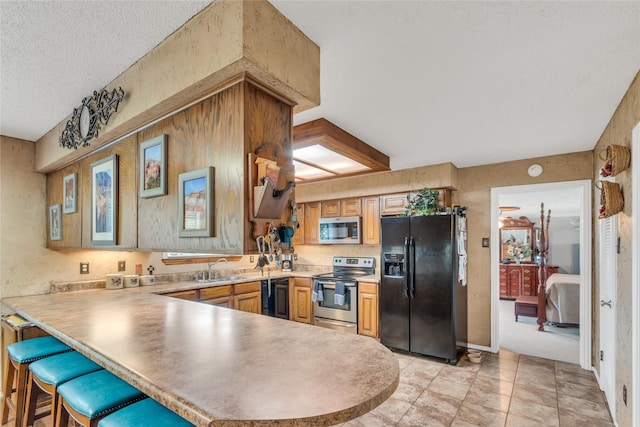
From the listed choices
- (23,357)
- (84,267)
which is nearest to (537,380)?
(23,357)

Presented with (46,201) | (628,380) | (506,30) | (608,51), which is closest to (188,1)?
(506,30)

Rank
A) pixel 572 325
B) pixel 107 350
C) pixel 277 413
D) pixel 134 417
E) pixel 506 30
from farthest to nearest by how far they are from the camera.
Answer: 1. pixel 572 325
2. pixel 506 30
3. pixel 107 350
4. pixel 134 417
5. pixel 277 413

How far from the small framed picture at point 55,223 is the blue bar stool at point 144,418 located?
89.5 inches

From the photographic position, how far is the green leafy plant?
3.99 m

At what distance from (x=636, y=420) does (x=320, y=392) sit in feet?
6.80

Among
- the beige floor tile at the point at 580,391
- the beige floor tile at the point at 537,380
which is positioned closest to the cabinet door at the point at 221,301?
the beige floor tile at the point at 537,380

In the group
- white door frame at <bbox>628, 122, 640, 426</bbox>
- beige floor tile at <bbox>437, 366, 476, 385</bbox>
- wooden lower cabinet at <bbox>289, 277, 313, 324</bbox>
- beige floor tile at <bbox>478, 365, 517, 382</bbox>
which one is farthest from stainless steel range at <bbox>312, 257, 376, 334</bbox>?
white door frame at <bbox>628, 122, 640, 426</bbox>

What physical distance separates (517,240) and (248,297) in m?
8.18

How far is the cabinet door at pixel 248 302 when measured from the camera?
13.3ft

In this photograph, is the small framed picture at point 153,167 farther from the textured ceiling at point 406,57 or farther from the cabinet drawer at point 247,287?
the cabinet drawer at point 247,287

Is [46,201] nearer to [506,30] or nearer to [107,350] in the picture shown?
[107,350]

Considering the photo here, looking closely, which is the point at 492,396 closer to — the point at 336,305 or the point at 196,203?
the point at 336,305

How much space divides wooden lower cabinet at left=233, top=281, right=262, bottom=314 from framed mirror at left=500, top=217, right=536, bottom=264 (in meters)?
7.20

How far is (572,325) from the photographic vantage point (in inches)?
211
